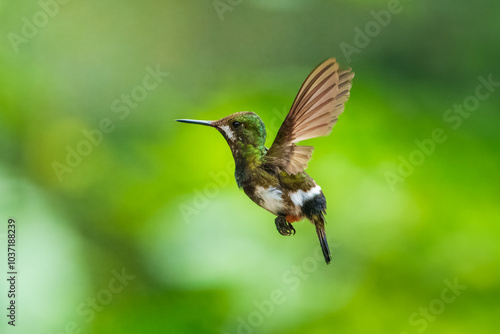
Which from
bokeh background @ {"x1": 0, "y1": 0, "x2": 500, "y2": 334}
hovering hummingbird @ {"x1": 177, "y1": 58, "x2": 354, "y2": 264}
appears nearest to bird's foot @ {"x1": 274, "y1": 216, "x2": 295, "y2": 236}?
hovering hummingbird @ {"x1": 177, "y1": 58, "x2": 354, "y2": 264}

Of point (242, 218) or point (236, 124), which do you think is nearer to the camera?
point (236, 124)

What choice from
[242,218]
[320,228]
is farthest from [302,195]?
[242,218]

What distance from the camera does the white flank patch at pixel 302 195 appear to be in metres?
0.49

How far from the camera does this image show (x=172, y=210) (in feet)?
3.90

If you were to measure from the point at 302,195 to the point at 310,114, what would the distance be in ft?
0.31

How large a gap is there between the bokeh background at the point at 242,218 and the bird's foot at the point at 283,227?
589 mm

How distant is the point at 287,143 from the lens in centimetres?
45

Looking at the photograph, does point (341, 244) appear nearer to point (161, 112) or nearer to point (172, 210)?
point (172, 210)

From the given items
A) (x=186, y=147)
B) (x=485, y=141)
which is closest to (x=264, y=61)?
(x=186, y=147)

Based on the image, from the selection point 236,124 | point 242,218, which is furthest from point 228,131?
point 242,218

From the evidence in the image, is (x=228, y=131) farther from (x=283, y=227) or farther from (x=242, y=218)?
(x=242, y=218)

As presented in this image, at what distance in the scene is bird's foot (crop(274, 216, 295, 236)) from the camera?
451mm

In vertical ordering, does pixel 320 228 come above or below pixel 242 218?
above

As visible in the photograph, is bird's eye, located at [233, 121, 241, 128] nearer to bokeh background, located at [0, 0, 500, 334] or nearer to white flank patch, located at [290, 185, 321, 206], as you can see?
white flank patch, located at [290, 185, 321, 206]
